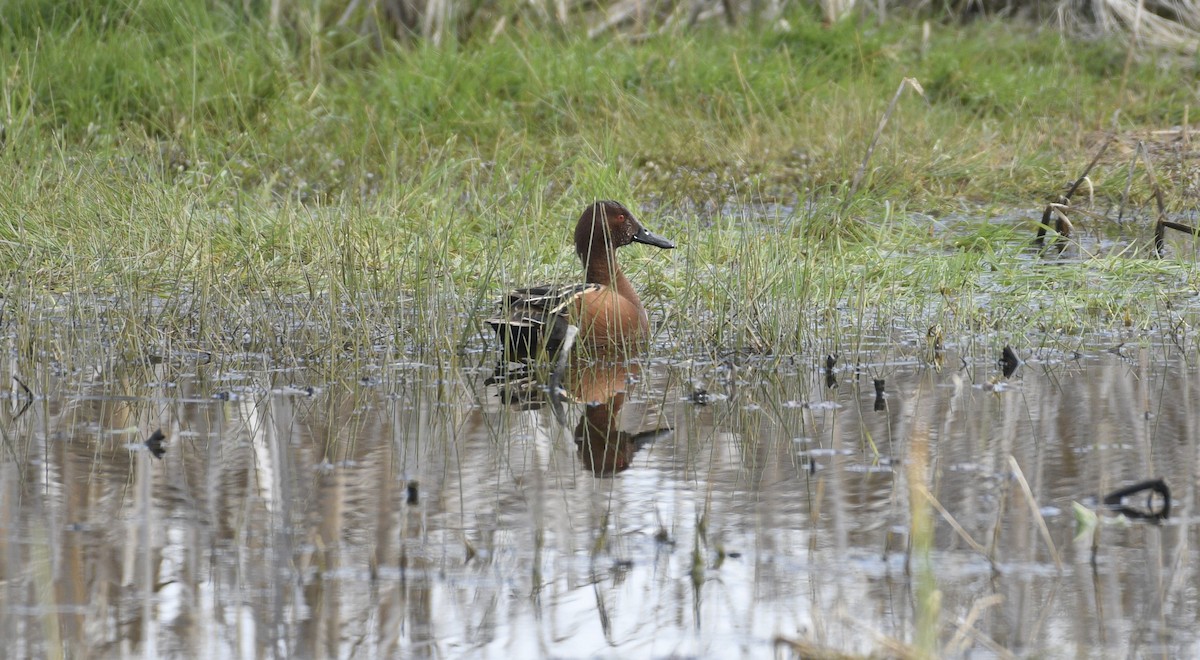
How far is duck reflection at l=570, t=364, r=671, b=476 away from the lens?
4.43m

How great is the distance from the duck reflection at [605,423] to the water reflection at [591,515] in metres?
0.02

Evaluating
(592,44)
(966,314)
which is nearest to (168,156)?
(592,44)

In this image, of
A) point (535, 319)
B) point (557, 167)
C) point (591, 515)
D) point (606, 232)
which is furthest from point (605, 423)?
point (557, 167)

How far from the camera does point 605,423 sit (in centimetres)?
494

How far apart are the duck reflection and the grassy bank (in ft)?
1.49

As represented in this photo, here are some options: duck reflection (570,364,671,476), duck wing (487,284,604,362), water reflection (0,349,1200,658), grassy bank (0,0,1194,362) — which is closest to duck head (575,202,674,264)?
grassy bank (0,0,1194,362)

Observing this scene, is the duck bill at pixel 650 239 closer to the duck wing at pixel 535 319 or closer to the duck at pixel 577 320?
the duck at pixel 577 320

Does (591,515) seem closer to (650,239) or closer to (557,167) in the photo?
(650,239)

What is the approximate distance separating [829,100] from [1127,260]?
11.5 ft

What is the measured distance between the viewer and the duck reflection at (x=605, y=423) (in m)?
4.43

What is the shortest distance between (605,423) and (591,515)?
111 cm

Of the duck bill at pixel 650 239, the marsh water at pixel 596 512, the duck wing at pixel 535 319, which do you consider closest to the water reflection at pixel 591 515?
the marsh water at pixel 596 512

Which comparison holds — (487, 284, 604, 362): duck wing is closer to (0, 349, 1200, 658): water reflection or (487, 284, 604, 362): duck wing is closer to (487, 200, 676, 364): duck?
(487, 200, 676, 364): duck

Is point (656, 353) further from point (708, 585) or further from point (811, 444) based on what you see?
point (708, 585)
